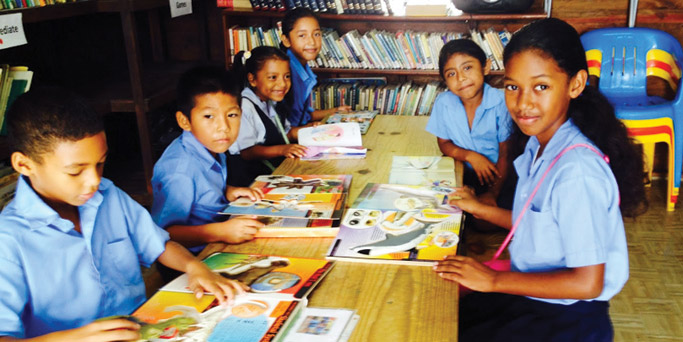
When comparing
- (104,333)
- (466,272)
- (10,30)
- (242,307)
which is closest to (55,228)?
(104,333)

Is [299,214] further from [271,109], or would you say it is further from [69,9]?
[69,9]

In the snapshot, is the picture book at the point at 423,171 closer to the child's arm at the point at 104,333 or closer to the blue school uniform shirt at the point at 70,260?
the blue school uniform shirt at the point at 70,260

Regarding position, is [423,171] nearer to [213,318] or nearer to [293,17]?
[213,318]

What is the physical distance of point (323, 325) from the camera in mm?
956

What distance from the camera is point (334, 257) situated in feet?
3.92

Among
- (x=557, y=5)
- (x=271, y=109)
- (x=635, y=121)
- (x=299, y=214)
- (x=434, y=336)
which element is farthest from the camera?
(x=557, y=5)

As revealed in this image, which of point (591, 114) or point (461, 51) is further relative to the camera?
point (461, 51)

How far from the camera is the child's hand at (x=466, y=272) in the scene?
1.12 meters

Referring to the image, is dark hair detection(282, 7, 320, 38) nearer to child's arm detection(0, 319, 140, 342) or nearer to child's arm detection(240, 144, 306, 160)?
child's arm detection(240, 144, 306, 160)

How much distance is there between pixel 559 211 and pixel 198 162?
0.97 metres

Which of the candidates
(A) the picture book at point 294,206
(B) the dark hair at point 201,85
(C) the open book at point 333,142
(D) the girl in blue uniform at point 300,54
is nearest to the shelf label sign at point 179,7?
(D) the girl in blue uniform at point 300,54

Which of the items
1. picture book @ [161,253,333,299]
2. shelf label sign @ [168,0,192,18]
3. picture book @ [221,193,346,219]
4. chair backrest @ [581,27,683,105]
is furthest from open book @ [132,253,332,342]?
chair backrest @ [581,27,683,105]

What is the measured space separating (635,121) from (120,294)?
9.73ft

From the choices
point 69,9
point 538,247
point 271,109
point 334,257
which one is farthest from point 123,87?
point 538,247
